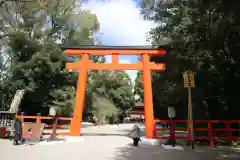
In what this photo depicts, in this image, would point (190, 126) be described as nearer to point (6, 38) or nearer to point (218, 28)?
point (218, 28)

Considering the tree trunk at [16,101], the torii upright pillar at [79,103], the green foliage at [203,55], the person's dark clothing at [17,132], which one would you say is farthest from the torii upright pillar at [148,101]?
the tree trunk at [16,101]

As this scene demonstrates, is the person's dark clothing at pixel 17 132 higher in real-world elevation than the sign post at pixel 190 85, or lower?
lower

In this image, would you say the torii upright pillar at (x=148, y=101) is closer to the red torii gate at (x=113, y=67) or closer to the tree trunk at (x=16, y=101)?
the red torii gate at (x=113, y=67)

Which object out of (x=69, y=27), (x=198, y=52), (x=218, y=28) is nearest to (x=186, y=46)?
(x=198, y=52)

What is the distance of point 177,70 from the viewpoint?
43.0 ft

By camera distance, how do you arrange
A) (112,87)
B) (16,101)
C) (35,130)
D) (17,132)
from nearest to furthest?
1. (17,132)
2. (35,130)
3. (16,101)
4. (112,87)

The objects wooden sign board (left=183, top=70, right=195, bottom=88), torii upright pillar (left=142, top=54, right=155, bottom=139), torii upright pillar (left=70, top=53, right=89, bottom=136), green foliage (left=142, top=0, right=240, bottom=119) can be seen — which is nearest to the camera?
green foliage (left=142, top=0, right=240, bottom=119)

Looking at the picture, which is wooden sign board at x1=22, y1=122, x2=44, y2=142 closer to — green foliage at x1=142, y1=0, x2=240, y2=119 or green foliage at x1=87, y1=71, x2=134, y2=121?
green foliage at x1=142, y1=0, x2=240, y2=119

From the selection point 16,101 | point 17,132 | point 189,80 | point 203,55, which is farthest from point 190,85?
point 16,101

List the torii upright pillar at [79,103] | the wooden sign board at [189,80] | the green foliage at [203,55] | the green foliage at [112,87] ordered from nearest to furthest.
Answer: the green foliage at [203,55] → the wooden sign board at [189,80] → the torii upright pillar at [79,103] → the green foliage at [112,87]

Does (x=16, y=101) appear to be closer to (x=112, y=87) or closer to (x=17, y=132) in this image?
(x=17, y=132)

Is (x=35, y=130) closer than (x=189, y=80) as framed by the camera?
No

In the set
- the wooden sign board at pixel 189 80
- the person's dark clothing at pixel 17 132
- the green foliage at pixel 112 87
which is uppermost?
the green foliage at pixel 112 87

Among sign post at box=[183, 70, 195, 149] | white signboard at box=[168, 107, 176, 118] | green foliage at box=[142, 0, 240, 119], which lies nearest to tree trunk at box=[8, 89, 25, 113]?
green foliage at box=[142, 0, 240, 119]
